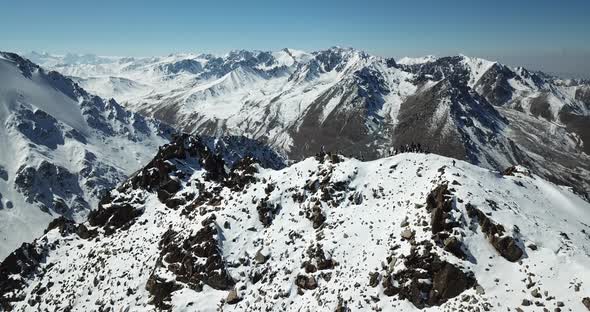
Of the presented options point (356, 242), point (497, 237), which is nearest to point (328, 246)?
point (356, 242)

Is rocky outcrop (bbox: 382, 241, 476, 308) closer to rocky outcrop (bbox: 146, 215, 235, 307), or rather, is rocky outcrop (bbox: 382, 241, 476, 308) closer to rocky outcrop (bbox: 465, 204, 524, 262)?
rocky outcrop (bbox: 465, 204, 524, 262)

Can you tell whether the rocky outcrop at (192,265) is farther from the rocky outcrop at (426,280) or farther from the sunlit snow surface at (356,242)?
the rocky outcrop at (426,280)

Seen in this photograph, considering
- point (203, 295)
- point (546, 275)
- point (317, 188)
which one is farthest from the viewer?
point (317, 188)

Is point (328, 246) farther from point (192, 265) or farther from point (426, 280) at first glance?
point (192, 265)

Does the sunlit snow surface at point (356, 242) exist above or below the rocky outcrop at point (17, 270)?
above

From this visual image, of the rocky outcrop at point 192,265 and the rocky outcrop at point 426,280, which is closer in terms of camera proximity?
the rocky outcrop at point 426,280

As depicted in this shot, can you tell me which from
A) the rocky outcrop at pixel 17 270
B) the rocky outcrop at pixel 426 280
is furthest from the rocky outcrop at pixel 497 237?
the rocky outcrop at pixel 17 270

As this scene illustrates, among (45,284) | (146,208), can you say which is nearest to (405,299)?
(146,208)

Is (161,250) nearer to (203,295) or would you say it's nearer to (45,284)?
(203,295)
